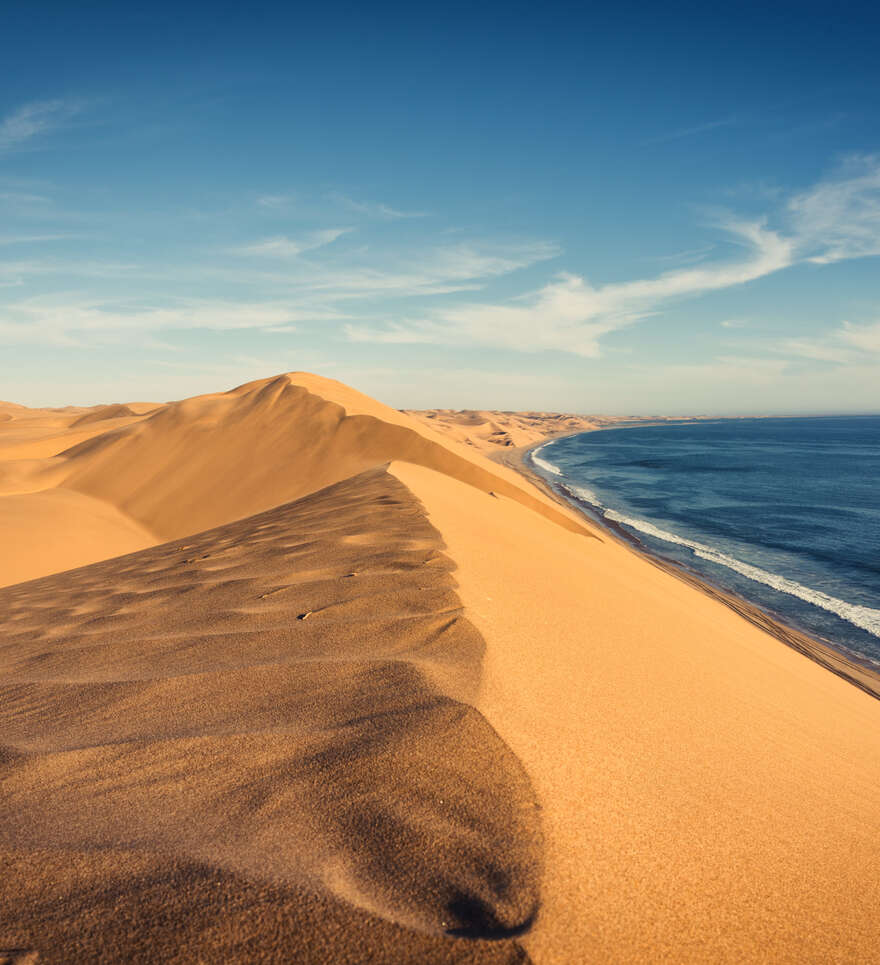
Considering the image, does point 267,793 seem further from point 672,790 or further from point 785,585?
point 785,585

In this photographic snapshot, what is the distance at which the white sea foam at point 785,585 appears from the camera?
10.8m

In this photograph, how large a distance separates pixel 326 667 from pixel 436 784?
880mm

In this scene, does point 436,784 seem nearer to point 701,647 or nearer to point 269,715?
point 269,715

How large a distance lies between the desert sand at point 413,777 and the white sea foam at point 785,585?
8.34 m

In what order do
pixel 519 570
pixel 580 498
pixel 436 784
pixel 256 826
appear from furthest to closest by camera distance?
pixel 580 498 → pixel 519 570 → pixel 436 784 → pixel 256 826

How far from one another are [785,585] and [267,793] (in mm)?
13826

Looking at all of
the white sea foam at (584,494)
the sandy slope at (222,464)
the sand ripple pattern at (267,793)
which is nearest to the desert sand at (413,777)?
the sand ripple pattern at (267,793)

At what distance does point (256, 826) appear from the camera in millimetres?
1383

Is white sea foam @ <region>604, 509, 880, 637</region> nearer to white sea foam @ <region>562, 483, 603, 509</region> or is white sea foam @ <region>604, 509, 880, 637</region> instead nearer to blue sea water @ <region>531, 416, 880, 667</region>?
blue sea water @ <region>531, 416, 880, 667</region>

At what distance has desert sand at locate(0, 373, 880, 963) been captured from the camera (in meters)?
1.14

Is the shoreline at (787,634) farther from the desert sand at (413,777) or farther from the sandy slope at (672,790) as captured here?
the sandy slope at (672,790)

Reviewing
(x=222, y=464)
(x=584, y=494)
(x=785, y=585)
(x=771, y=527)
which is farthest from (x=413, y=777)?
(x=584, y=494)

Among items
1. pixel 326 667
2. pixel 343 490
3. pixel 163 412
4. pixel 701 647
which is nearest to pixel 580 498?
pixel 163 412

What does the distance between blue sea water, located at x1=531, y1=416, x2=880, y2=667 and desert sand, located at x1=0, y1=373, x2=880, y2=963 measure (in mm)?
8547
